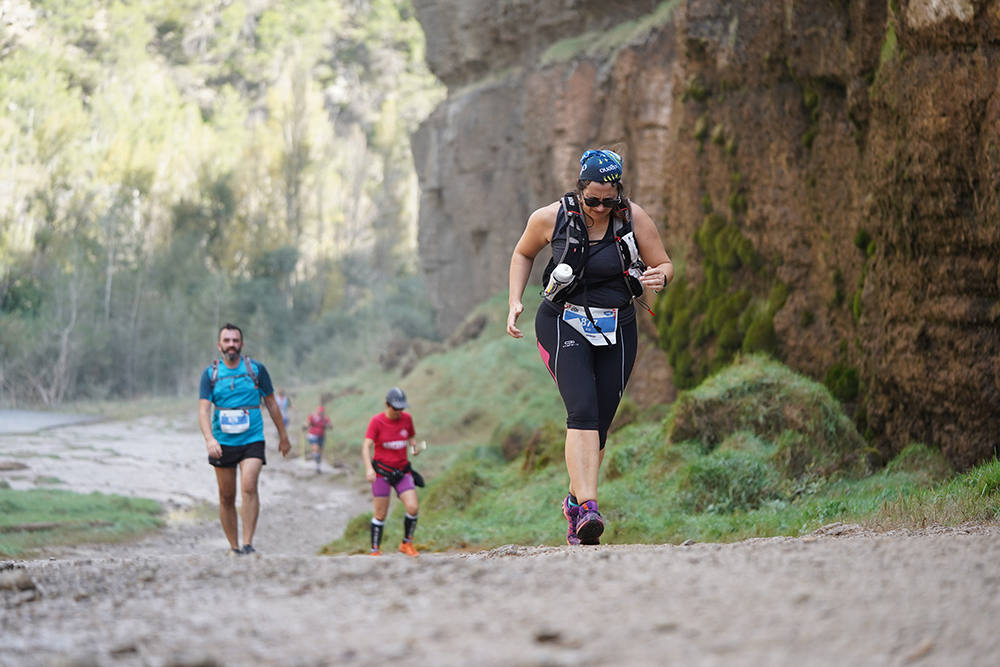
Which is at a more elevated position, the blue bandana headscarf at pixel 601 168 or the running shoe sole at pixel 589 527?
the blue bandana headscarf at pixel 601 168

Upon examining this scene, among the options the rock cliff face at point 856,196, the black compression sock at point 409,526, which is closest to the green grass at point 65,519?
the black compression sock at point 409,526

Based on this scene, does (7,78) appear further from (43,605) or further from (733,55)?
(43,605)

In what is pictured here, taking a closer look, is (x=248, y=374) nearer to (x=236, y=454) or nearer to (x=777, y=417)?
(x=236, y=454)

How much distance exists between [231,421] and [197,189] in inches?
1645

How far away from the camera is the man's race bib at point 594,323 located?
19.3 ft

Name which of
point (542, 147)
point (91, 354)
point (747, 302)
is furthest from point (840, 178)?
point (91, 354)

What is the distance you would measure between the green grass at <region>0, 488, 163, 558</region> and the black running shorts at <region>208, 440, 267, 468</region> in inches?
158

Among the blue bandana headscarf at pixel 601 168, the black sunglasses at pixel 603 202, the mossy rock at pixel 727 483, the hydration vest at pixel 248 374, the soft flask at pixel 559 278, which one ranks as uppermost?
the blue bandana headscarf at pixel 601 168

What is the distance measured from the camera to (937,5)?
25.1ft

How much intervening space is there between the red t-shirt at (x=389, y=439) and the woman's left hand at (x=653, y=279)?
5.06 meters

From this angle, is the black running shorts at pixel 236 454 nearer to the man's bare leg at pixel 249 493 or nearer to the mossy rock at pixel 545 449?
the man's bare leg at pixel 249 493

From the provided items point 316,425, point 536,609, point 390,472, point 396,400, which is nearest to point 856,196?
point 396,400

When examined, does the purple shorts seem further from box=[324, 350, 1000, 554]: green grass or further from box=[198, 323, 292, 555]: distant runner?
box=[198, 323, 292, 555]: distant runner

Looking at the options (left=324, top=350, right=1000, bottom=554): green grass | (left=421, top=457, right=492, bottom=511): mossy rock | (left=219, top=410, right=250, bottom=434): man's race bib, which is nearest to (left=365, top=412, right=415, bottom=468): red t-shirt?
(left=324, top=350, right=1000, bottom=554): green grass
